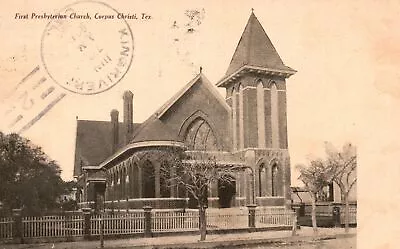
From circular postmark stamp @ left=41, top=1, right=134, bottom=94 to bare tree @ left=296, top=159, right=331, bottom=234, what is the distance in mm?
1341

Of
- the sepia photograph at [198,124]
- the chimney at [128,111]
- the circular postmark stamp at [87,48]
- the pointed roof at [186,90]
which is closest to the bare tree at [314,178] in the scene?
the sepia photograph at [198,124]

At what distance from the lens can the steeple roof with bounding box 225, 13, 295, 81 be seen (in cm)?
374

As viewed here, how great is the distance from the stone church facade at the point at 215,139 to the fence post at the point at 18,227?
15.2 inches

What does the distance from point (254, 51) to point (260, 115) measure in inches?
18.0

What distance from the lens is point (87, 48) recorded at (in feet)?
12.0

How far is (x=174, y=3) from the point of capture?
3686 millimetres

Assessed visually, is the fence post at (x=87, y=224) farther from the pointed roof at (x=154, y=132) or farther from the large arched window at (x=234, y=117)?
the large arched window at (x=234, y=117)

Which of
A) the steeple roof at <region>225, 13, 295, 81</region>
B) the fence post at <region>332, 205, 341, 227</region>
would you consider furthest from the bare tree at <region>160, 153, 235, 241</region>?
the fence post at <region>332, 205, 341, 227</region>

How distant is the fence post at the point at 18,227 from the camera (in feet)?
11.8

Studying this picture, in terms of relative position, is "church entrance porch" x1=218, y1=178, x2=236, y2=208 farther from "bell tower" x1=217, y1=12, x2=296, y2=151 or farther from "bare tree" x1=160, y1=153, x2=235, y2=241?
"bell tower" x1=217, y1=12, x2=296, y2=151

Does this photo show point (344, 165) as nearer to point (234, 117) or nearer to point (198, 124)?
point (234, 117)

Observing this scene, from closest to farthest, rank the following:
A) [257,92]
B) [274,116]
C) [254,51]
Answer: [254,51] → [274,116] → [257,92]

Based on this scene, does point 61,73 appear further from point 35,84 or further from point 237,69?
point 237,69

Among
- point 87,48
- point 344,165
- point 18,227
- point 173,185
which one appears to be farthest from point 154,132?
point 344,165
